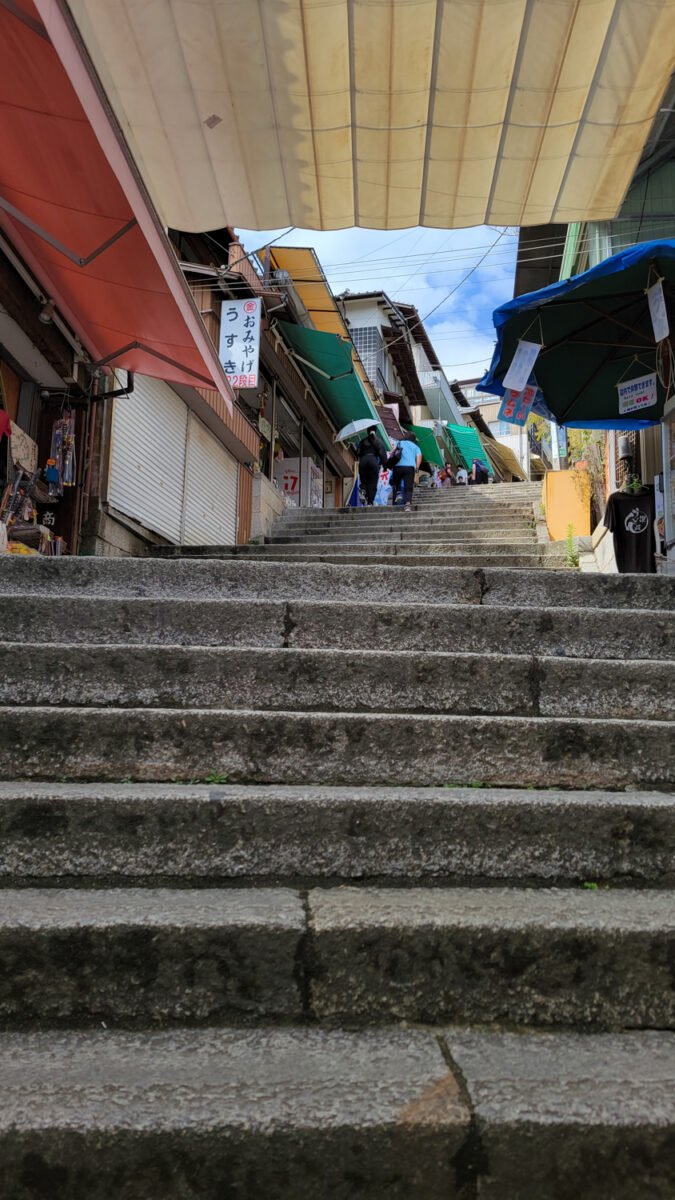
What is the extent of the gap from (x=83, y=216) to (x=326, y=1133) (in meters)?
5.47

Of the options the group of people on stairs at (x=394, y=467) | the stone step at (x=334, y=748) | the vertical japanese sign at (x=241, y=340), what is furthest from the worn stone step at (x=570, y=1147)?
the group of people on stairs at (x=394, y=467)

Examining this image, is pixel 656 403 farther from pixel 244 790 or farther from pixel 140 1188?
pixel 140 1188

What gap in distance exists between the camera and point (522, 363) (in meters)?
7.59

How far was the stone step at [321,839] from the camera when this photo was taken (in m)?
1.95

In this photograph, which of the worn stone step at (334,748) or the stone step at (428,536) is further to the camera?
the stone step at (428,536)

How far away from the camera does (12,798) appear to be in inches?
76.9

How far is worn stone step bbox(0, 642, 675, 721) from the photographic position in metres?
2.62

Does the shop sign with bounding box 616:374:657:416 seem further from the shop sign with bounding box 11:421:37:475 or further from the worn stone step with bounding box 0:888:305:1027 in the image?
the worn stone step with bounding box 0:888:305:1027

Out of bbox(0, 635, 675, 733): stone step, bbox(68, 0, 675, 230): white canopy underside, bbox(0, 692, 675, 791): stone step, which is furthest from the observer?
bbox(68, 0, 675, 230): white canopy underside

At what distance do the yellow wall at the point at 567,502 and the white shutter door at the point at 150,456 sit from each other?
472 cm

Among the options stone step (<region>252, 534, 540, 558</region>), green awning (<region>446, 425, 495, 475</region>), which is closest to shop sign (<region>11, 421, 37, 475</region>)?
stone step (<region>252, 534, 540, 558</region>)

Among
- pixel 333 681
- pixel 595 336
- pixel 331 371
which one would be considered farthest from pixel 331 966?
pixel 331 371

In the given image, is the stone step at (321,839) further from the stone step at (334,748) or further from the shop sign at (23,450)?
the shop sign at (23,450)

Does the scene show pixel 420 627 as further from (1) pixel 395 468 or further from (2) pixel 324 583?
(1) pixel 395 468
